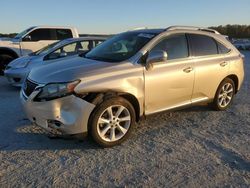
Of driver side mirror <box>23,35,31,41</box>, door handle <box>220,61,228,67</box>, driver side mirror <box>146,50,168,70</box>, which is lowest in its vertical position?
driver side mirror <box>23,35,31,41</box>

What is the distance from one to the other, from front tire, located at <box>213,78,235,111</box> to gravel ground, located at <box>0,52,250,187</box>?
22.6 inches

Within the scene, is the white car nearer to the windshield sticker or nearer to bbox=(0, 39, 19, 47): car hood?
bbox=(0, 39, 19, 47): car hood

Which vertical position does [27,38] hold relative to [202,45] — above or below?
below

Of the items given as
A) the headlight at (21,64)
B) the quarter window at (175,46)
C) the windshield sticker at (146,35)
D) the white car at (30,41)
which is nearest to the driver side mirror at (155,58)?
the quarter window at (175,46)

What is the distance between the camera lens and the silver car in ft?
28.5

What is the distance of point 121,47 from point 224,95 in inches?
96.8

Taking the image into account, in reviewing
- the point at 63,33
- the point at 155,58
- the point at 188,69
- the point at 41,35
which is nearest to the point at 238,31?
the point at 63,33

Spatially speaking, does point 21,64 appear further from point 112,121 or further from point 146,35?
point 112,121

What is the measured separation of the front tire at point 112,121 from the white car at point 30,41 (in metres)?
8.20

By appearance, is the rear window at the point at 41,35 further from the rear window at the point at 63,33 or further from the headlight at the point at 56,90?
the headlight at the point at 56,90

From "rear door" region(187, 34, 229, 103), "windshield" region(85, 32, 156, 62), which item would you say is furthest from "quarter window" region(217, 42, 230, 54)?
"windshield" region(85, 32, 156, 62)

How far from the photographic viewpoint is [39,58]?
29.5 feet

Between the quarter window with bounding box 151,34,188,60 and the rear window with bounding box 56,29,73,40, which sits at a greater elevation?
the quarter window with bounding box 151,34,188,60

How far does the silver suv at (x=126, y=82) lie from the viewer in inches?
174
